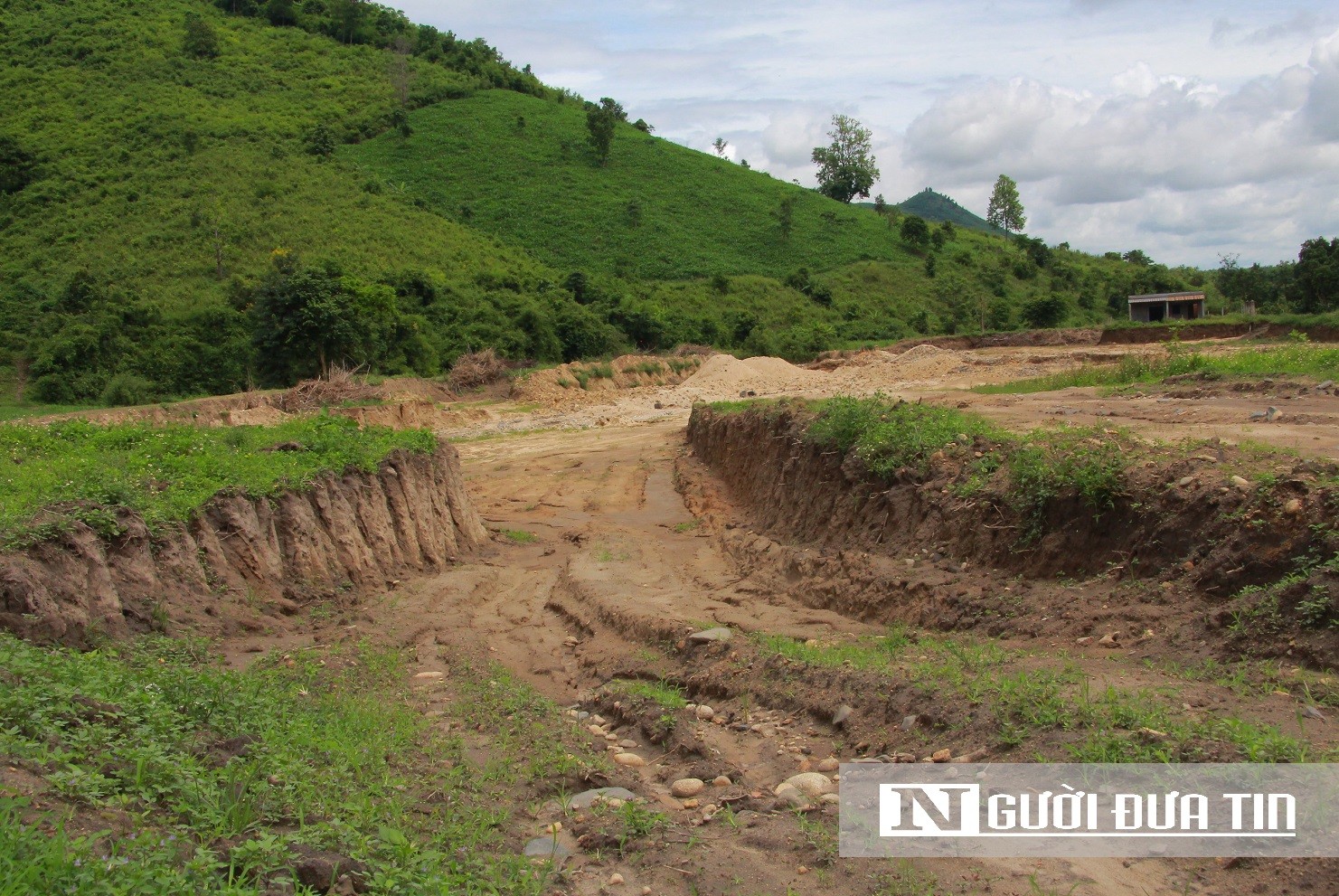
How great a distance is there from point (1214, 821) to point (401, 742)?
4230 millimetres

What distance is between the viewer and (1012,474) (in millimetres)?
8750

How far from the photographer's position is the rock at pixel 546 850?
466 centimetres

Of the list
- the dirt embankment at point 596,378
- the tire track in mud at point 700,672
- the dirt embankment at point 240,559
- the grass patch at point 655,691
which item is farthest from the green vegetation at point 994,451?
the dirt embankment at point 596,378

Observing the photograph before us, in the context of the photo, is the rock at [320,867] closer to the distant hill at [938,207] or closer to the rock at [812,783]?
the rock at [812,783]

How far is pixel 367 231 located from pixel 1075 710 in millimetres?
55057

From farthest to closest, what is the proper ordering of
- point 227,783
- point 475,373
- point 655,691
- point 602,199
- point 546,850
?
point 602,199
point 475,373
point 655,691
point 546,850
point 227,783

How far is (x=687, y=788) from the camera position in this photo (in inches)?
216

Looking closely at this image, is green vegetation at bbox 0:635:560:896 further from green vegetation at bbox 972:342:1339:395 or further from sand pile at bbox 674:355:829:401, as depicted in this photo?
sand pile at bbox 674:355:829:401

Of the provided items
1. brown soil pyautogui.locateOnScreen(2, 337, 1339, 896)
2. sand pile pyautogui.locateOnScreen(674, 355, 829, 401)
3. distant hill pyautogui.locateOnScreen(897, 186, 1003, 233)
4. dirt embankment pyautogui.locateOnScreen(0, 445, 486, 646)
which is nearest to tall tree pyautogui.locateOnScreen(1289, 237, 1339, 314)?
sand pile pyautogui.locateOnScreen(674, 355, 829, 401)

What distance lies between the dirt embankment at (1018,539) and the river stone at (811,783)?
275cm

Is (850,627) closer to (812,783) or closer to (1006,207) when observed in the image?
(812,783)

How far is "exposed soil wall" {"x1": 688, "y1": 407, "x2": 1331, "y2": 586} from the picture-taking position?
21.2 feet

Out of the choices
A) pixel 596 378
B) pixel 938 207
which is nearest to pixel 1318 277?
pixel 596 378

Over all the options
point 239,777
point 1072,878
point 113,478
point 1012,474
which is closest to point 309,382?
point 113,478
